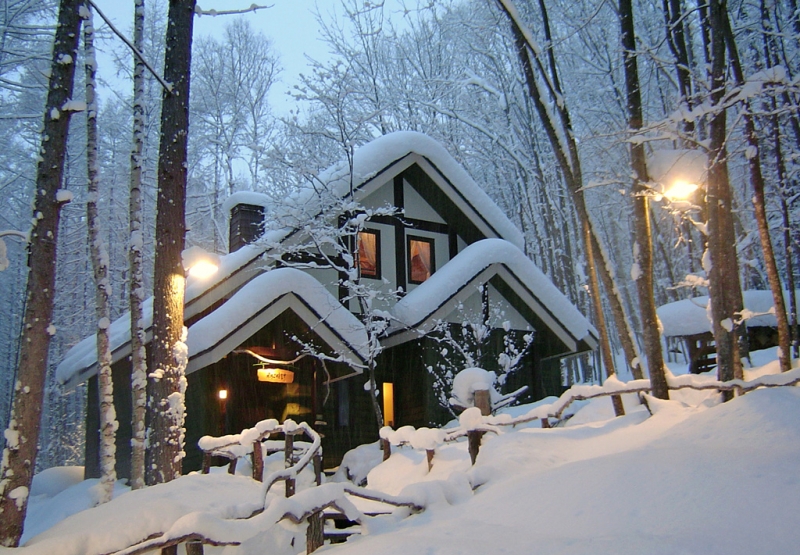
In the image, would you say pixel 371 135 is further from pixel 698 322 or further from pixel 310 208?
pixel 698 322

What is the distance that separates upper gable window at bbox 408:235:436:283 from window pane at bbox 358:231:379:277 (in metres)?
1.14

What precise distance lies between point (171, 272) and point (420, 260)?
33.1ft

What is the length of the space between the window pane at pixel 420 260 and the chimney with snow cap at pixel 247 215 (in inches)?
160

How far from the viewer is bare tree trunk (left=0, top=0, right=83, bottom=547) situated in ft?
17.2

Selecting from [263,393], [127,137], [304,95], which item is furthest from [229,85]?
[263,393]

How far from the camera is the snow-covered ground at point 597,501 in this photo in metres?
3.52

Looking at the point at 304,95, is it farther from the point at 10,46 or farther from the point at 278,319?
the point at 10,46

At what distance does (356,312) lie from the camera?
15.4 metres

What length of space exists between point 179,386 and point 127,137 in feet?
75.6

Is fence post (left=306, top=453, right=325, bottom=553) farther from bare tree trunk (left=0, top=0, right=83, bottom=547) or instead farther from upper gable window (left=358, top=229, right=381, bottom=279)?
upper gable window (left=358, top=229, right=381, bottom=279)

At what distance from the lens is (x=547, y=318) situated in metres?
16.5

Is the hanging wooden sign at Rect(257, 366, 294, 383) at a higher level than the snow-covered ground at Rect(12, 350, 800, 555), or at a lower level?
higher

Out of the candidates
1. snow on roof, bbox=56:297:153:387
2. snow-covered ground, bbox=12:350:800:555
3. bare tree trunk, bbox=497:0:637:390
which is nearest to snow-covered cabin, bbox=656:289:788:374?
bare tree trunk, bbox=497:0:637:390

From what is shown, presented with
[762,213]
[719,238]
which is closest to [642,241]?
[719,238]
